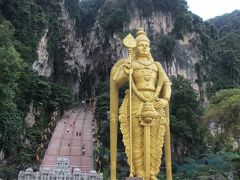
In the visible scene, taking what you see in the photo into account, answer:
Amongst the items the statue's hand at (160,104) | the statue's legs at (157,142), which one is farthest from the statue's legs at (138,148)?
the statue's hand at (160,104)

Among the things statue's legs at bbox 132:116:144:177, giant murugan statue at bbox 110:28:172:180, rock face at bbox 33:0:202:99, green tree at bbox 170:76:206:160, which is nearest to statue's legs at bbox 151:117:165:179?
giant murugan statue at bbox 110:28:172:180

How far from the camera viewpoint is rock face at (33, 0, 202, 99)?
30.5m

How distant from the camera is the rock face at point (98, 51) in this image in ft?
100

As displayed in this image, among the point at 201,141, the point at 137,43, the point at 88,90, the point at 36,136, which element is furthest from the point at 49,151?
the point at 88,90

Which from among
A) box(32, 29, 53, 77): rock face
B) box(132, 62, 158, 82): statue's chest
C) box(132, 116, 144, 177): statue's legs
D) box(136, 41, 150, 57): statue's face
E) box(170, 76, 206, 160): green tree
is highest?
box(32, 29, 53, 77): rock face

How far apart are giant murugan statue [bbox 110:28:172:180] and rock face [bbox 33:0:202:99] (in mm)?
21767

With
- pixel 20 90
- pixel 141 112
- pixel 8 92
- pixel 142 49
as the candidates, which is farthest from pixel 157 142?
pixel 20 90

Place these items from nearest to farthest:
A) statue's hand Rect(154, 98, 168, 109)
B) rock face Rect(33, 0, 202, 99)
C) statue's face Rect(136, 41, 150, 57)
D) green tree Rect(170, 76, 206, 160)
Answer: statue's hand Rect(154, 98, 168, 109), statue's face Rect(136, 41, 150, 57), green tree Rect(170, 76, 206, 160), rock face Rect(33, 0, 202, 99)

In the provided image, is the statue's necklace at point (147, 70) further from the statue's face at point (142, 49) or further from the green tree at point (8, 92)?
the green tree at point (8, 92)

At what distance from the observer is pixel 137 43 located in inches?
274

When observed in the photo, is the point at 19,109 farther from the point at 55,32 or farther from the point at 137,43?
the point at 137,43

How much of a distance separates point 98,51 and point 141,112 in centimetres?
2698

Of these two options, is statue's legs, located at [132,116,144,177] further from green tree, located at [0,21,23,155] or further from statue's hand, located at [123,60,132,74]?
green tree, located at [0,21,23,155]

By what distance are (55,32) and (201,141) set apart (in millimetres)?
13445
